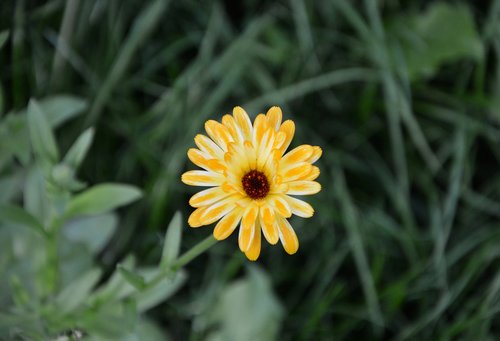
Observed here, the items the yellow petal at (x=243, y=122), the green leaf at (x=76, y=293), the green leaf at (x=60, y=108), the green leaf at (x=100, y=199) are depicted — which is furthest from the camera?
the green leaf at (x=60, y=108)

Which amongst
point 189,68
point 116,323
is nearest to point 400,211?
point 189,68

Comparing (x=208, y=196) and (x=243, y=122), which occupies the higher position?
(x=243, y=122)

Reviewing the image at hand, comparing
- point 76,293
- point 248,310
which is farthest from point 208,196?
point 248,310

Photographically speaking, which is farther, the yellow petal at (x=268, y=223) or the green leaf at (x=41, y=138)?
the green leaf at (x=41, y=138)

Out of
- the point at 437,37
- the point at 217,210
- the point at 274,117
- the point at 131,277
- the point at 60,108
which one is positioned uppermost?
the point at 437,37

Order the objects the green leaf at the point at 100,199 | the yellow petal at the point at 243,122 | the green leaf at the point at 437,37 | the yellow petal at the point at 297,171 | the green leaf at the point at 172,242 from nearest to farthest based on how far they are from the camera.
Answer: the yellow petal at the point at 297,171 < the yellow petal at the point at 243,122 < the green leaf at the point at 172,242 < the green leaf at the point at 100,199 < the green leaf at the point at 437,37

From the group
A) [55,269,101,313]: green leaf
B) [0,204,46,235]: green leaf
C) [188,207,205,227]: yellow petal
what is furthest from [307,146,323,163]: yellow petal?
[55,269,101,313]: green leaf

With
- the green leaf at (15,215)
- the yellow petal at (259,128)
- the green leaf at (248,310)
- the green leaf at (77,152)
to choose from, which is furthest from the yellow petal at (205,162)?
the green leaf at (248,310)

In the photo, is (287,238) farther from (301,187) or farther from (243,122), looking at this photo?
(243,122)

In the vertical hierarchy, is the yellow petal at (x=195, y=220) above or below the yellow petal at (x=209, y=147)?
below

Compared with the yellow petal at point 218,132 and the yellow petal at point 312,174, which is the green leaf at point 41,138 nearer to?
the yellow petal at point 218,132
